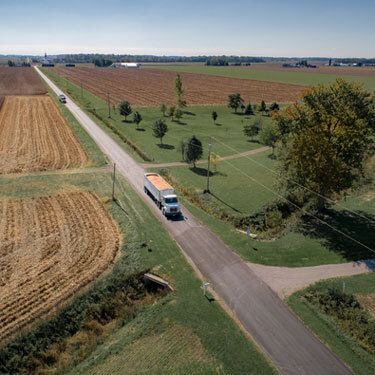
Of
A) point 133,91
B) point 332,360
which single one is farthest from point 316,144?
point 133,91

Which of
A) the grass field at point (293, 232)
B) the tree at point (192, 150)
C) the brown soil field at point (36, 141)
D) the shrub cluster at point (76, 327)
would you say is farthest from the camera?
the brown soil field at point (36, 141)

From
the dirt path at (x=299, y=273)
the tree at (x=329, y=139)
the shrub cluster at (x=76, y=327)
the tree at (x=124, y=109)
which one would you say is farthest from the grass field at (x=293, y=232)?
the tree at (x=124, y=109)

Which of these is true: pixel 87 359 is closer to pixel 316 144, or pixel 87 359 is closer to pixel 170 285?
pixel 170 285

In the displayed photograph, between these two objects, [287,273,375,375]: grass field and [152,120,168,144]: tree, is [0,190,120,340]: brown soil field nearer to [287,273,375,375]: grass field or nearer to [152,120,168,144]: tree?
[287,273,375,375]: grass field

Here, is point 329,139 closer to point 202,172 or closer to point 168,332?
point 202,172

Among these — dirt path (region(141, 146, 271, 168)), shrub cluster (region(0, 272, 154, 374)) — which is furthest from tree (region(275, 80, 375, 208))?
shrub cluster (region(0, 272, 154, 374))

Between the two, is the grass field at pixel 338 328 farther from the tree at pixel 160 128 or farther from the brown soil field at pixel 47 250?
the tree at pixel 160 128

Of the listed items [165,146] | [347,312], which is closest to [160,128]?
[165,146]
